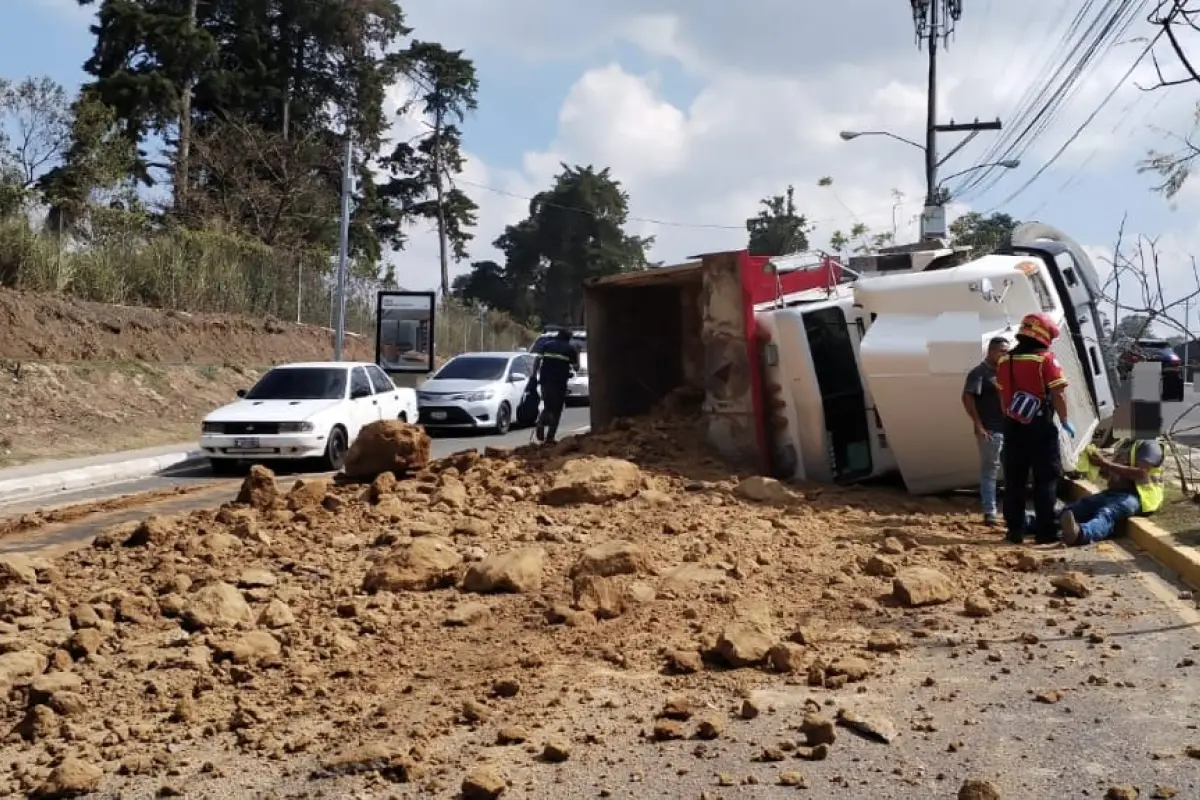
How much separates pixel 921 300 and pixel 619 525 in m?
3.57

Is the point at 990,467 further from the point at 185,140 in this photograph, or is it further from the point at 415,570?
the point at 185,140

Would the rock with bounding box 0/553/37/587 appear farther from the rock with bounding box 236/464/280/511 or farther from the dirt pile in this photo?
the rock with bounding box 236/464/280/511

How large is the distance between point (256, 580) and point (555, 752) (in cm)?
317

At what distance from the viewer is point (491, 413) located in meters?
22.5

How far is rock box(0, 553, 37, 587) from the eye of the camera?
758 centimetres

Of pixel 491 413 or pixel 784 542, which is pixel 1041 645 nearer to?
pixel 784 542

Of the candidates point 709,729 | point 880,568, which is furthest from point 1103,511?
point 709,729

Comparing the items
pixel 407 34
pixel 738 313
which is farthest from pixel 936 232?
pixel 407 34

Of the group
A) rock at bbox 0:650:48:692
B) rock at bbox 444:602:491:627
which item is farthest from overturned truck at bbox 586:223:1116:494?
rock at bbox 0:650:48:692

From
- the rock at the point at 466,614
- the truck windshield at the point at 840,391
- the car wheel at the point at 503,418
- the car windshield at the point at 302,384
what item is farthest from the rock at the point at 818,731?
the car wheel at the point at 503,418

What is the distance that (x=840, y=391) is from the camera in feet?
39.1

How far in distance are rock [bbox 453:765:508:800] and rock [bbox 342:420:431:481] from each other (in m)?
7.19

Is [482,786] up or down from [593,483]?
down

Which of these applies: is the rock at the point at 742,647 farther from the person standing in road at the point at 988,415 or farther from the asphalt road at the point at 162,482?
the asphalt road at the point at 162,482
